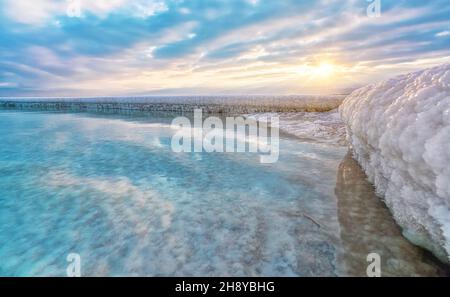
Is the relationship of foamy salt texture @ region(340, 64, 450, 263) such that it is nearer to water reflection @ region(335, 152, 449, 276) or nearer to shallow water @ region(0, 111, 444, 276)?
water reflection @ region(335, 152, 449, 276)

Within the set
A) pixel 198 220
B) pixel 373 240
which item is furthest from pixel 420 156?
pixel 198 220

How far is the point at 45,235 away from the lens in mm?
4148

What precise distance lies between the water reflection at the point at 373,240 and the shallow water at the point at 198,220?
2 centimetres

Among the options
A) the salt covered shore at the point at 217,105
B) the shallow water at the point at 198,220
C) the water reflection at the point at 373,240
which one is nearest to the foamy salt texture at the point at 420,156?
the water reflection at the point at 373,240

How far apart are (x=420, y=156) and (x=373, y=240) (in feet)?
4.60

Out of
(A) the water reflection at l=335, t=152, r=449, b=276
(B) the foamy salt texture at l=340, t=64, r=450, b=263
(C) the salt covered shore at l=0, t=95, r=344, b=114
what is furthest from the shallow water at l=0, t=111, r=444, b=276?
(C) the salt covered shore at l=0, t=95, r=344, b=114

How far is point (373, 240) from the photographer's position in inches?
145

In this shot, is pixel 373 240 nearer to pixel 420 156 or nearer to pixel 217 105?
pixel 420 156

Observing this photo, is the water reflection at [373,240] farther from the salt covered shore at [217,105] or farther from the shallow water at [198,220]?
the salt covered shore at [217,105]

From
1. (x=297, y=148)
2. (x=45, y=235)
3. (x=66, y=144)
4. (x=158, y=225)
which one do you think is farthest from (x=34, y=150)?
(x=297, y=148)

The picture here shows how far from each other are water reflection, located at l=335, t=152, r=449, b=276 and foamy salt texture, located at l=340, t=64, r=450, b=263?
6.1 inches

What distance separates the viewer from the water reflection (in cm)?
309

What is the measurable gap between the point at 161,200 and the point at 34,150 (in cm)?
831

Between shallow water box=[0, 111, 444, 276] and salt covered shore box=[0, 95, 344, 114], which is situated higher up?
salt covered shore box=[0, 95, 344, 114]
